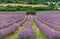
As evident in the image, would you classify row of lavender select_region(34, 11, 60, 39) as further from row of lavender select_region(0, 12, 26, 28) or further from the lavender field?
row of lavender select_region(0, 12, 26, 28)

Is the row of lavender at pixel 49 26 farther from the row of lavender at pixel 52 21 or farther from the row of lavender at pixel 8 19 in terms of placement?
the row of lavender at pixel 8 19

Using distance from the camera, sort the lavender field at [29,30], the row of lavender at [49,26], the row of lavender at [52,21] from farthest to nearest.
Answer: the row of lavender at [52,21] < the row of lavender at [49,26] < the lavender field at [29,30]

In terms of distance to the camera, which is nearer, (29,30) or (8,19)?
(29,30)

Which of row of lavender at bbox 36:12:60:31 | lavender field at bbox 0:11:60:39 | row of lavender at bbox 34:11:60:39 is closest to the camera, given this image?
lavender field at bbox 0:11:60:39

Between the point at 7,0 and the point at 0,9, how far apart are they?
3133 centimetres

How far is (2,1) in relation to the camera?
110438mm

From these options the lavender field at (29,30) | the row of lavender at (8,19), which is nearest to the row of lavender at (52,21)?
the lavender field at (29,30)

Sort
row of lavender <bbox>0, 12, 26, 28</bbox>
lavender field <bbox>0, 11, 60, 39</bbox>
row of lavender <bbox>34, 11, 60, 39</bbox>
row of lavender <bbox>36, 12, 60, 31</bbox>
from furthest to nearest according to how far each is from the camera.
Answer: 1. row of lavender <bbox>0, 12, 26, 28</bbox>
2. row of lavender <bbox>36, 12, 60, 31</bbox>
3. row of lavender <bbox>34, 11, 60, 39</bbox>
4. lavender field <bbox>0, 11, 60, 39</bbox>

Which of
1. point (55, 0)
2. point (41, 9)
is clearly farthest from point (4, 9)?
point (55, 0)

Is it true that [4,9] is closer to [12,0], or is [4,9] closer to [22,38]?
[12,0]

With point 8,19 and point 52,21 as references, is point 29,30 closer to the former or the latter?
point 52,21

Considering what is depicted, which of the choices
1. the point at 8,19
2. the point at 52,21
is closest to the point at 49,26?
the point at 52,21

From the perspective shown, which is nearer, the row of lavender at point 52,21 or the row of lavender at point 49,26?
the row of lavender at point 49,26

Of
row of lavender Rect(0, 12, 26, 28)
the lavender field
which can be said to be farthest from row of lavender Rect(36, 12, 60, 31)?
row of lavender Rect(0, 12, 26, 28)
